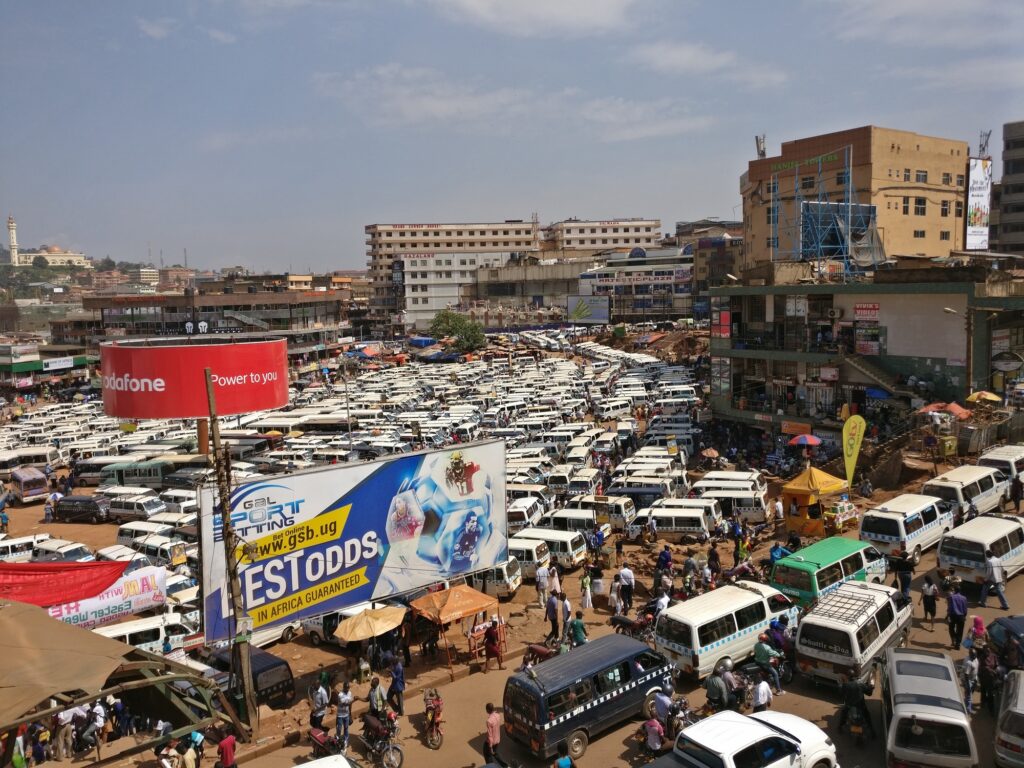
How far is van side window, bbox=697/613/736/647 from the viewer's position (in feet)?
35.8

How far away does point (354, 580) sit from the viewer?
12406mm

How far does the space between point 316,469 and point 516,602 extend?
6028 mm

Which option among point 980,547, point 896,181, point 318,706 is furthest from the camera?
point 896,181

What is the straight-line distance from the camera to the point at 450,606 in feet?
41.9

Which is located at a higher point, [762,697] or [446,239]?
[446,239]

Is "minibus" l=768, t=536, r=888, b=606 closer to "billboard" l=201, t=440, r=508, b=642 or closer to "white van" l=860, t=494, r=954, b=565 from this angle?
"white van" l=860, t=494, r=954, b=565

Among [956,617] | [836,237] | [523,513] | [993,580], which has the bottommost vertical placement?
[523,513]

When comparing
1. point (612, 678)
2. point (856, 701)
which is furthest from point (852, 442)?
point (612, 678)

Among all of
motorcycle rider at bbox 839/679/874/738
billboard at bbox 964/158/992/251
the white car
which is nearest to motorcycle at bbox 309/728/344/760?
the white car

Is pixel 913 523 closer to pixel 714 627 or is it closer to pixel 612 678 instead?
pixel 714 627

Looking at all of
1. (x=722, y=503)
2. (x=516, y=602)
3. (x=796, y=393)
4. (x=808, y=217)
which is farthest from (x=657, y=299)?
(x=516, y=602)

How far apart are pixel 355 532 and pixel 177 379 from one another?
3597 mm

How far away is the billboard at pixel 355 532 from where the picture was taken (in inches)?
441

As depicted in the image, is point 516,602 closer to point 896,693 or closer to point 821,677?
point 821,677
